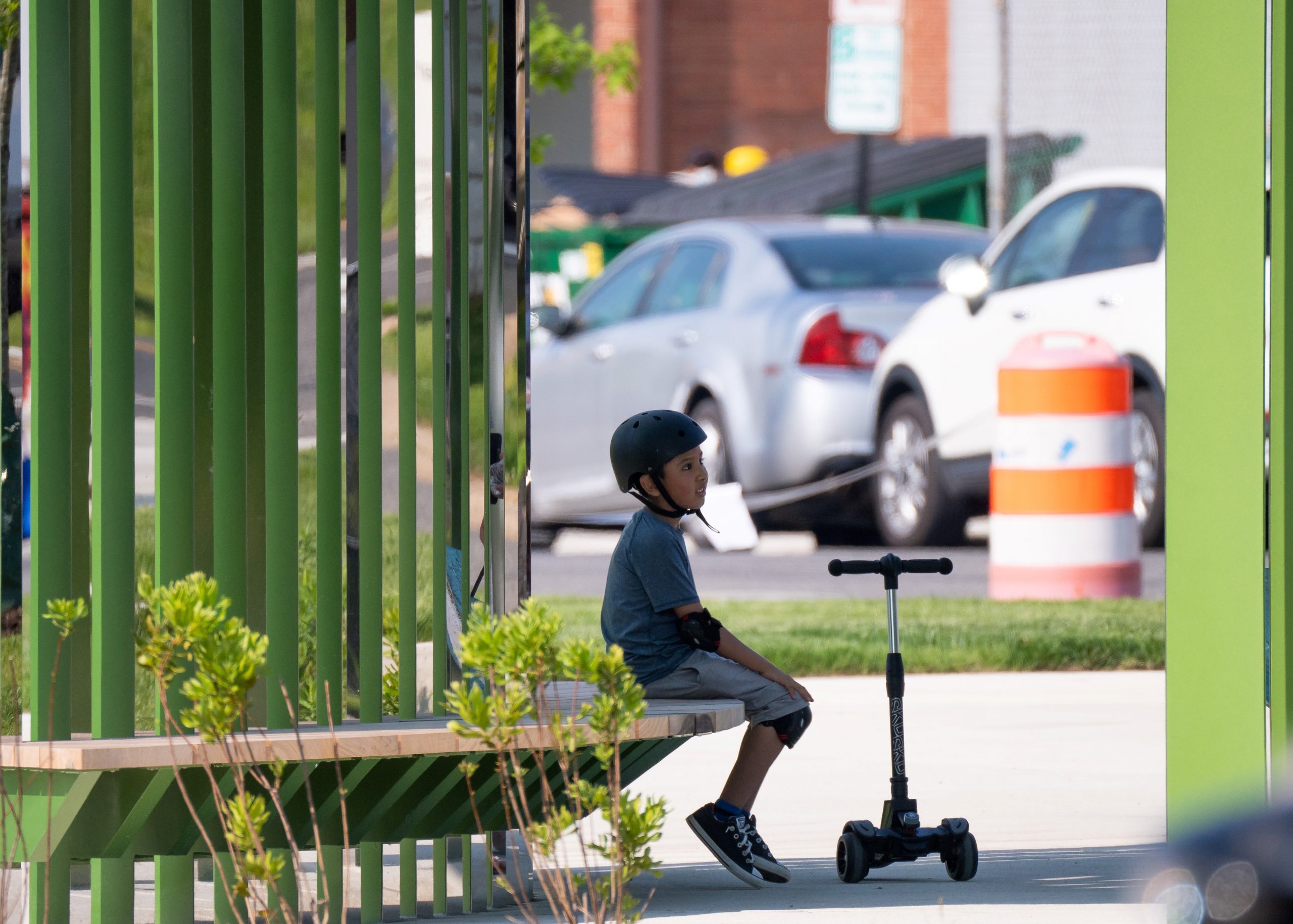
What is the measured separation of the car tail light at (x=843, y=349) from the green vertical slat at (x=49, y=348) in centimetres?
847

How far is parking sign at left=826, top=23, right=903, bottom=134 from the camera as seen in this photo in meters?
23.0

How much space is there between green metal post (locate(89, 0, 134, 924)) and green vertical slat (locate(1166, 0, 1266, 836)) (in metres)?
1.96

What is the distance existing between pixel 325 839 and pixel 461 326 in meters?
1.14

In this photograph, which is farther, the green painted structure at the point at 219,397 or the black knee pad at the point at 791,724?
the black knee pad at the point at 791,724

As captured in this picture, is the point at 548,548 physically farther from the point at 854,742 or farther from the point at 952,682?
the point at 854,742

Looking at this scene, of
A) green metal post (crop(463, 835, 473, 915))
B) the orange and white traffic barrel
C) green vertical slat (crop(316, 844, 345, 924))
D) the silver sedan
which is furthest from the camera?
the silver sedan

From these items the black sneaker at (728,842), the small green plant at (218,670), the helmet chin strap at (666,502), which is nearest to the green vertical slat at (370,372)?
the small green plant at (218,670)

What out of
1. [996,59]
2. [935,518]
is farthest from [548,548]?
[996,59]

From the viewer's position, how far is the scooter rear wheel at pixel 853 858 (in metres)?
4.99

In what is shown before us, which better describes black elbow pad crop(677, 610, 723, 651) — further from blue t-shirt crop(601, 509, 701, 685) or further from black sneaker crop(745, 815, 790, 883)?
black sneaker crop(745, 815, 790, 883)

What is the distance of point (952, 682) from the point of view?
8.95 metres

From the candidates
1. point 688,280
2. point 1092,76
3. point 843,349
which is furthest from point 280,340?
point 1092,76

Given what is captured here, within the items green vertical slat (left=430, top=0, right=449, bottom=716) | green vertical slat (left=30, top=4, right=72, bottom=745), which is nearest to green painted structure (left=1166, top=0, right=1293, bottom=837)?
green vertical slat (left=430, top=0, right=449, bottom=716)

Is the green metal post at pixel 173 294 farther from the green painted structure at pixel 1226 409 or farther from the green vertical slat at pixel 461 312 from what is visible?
the green painted structure at pixel 1226 409
